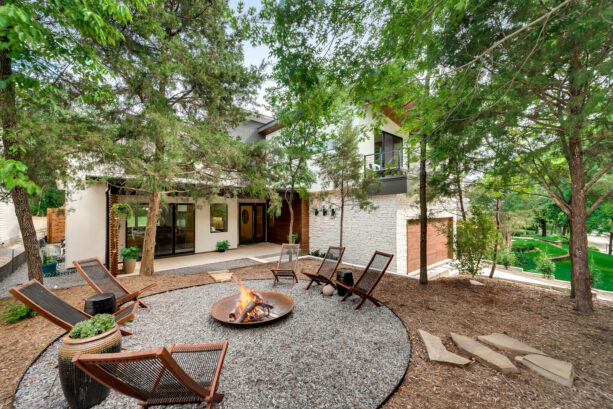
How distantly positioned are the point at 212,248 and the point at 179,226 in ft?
6.11

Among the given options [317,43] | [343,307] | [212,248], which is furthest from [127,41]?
[212,248]

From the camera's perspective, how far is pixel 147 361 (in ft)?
5.90

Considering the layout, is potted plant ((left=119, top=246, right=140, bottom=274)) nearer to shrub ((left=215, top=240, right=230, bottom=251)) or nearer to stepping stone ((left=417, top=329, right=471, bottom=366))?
shrub ((left=215, top=240, right=230, bottom=251))

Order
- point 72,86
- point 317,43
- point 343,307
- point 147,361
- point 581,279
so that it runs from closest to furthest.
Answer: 1. point 147,361
2. point 317,43
3. point 581,279
4. point 343,307
5. point 72,86

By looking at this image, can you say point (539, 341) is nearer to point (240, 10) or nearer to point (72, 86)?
point (240, 10)

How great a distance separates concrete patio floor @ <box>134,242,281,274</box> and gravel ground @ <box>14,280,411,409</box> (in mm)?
4018

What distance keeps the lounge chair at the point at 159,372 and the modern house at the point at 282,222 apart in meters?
5.23

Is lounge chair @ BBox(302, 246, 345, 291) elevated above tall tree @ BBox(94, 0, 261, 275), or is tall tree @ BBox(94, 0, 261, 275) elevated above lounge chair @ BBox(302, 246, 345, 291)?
tall tree @ BBox(94, 0, 261, 275)

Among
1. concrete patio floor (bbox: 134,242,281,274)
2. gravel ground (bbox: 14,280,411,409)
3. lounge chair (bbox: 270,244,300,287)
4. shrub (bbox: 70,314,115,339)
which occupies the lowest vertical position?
concrete patio floor (bbox: 134,242,281,274)

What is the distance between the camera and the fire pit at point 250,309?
400cm

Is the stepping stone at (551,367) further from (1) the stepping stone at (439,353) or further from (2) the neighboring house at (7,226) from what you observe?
(2) the neighboring house at (7,226)

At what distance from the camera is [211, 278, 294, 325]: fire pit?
4004 millimetres

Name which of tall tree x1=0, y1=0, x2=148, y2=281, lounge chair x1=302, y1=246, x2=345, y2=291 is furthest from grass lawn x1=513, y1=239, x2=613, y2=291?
tall tree x1=0, y1=0, x2=148, y2=281

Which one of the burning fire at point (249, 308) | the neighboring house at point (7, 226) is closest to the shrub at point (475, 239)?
the burning fire at point (249, 308)
